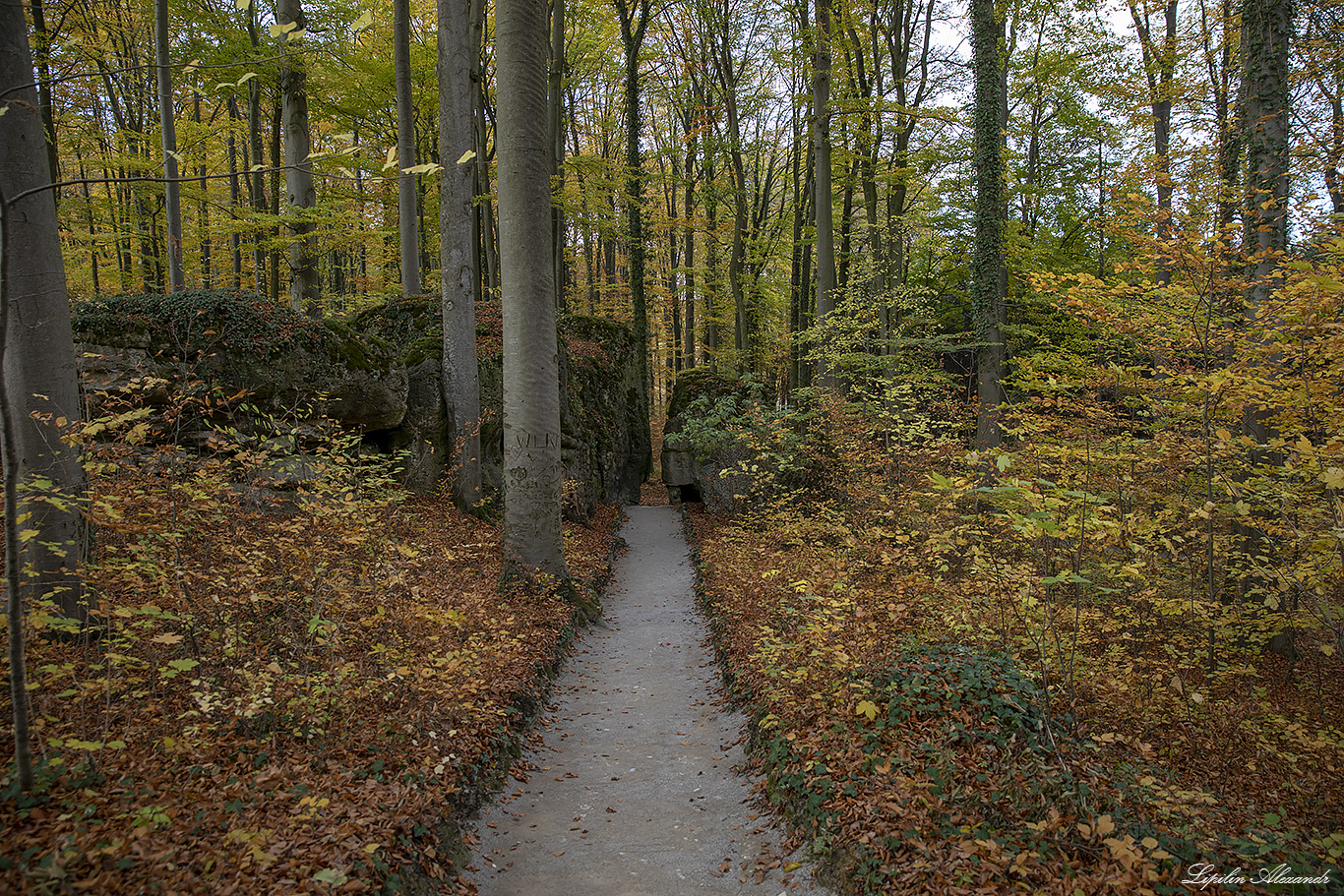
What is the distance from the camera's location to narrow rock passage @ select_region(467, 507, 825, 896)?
362 cm

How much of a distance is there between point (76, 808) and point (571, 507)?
1051 centimetres

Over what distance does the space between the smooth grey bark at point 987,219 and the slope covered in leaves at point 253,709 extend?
7940 millimetres

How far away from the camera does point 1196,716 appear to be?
16.2 feet

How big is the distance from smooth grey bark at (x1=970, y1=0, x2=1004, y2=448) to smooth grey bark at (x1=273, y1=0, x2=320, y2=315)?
33.9 ft

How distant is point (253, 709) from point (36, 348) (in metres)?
2.87

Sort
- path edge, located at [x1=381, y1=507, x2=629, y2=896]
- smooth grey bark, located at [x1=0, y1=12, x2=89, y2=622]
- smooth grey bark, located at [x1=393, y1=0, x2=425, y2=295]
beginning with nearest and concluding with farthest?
path edge, located at [x1=381, y1=507, x2=629, y2=896] < smooth grey bark, located at [x1=0, y1=12, x2=89, y2=622] < smooth grey bark, located at [x1=393, y1=0, x2=425, y2=295]

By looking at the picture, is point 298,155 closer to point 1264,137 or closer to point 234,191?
point 234,191

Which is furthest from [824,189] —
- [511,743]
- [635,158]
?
[511,743]

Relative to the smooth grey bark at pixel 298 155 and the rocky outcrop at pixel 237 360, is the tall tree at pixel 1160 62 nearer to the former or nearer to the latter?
the rocky outcrop at pixel 237 360

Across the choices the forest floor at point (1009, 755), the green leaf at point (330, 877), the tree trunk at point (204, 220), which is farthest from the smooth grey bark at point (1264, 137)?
the tree trunk at point (204, 220)

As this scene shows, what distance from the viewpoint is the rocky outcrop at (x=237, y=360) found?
289 inches

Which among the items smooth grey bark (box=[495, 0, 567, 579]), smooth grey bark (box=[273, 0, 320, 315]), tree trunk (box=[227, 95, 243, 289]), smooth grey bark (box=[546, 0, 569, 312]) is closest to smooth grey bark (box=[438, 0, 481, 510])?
smooth grey bark (box=[273, 0, 320, 315])

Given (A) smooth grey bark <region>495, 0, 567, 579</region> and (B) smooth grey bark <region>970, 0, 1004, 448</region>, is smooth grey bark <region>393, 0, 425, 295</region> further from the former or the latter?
(B) smooth grey bark <region>970, 0, 1004, 448</region>

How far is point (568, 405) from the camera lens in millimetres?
14297
